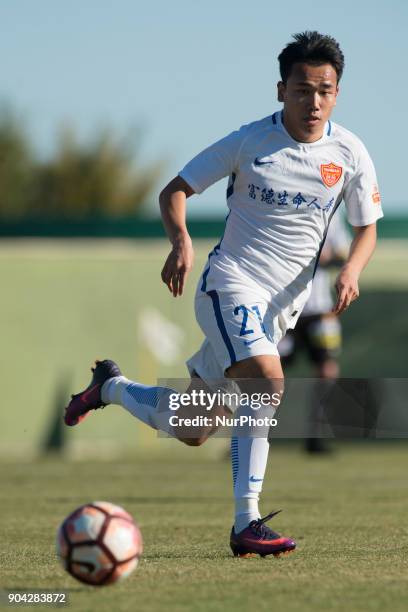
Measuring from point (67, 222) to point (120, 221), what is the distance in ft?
2.38

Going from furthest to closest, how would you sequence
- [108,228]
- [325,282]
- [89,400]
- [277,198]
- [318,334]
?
[108,228] < [325,282] < [318,334] < [89,400] < [277,198]

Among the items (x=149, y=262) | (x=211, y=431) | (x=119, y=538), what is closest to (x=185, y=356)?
(x=149, y=262)

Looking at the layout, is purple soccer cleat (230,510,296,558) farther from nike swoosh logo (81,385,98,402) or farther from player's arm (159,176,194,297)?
nike swoosh logo (81,385,98,402)

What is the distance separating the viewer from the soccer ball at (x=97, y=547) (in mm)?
5055

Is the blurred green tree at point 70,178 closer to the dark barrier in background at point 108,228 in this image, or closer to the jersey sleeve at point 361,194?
the dark barrier in background at point 108,228

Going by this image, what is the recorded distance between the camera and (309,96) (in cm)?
641

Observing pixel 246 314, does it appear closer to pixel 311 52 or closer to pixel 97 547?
pixel 311 52

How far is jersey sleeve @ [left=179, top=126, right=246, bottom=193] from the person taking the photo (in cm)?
650

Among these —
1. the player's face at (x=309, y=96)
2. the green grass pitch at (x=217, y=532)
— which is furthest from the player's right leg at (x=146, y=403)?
the player's face at (x=309, y=96)

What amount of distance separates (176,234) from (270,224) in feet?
1.92

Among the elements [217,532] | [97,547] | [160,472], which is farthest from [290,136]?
[160,472]

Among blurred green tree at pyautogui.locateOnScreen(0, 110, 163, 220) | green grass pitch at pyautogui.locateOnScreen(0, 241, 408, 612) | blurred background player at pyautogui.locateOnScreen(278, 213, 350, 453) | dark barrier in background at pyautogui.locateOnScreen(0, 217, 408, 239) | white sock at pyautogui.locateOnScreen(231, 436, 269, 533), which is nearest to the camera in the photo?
green grass pitch at pyautogui.locateOnScreen(0, 241, 408, 612)

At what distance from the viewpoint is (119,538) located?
513 centimetres

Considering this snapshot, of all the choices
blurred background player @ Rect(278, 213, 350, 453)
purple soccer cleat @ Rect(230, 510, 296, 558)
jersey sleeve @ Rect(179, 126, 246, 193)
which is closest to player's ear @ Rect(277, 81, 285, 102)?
jersey sleeve @ Rect(179, 126, 246, 193)
